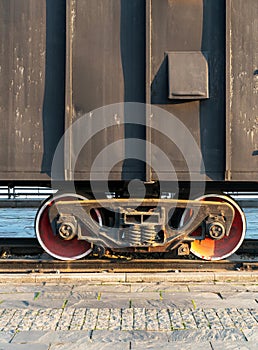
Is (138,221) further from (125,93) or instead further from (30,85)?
(30,85)

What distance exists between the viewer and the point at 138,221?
5.43 m

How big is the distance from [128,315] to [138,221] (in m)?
1.71

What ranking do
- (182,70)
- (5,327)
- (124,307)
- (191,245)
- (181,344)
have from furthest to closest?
1. (191,245)
2. (182,70)
3. (124,307)
4. (5,327)
5. (181,344)

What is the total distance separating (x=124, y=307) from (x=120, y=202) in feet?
5.29

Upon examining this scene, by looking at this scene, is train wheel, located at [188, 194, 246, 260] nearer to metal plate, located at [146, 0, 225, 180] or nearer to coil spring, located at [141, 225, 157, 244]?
coil spring, located at [141, 225, 157, 244]

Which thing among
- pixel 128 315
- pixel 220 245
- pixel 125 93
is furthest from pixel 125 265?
pixel 125 93

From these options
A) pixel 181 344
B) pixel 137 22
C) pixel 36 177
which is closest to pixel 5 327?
pixel 181 344

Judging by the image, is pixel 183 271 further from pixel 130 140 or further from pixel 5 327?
pixel 5 327

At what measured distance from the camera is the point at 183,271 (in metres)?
5.49

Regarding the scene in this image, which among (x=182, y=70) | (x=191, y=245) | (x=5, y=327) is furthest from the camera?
(x=191, y=245)

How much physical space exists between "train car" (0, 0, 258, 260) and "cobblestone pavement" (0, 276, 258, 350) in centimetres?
141

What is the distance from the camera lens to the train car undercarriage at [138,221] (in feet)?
17.5

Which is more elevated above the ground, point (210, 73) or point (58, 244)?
point (210, 73)

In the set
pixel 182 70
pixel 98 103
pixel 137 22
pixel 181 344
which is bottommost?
pixel 181 344
